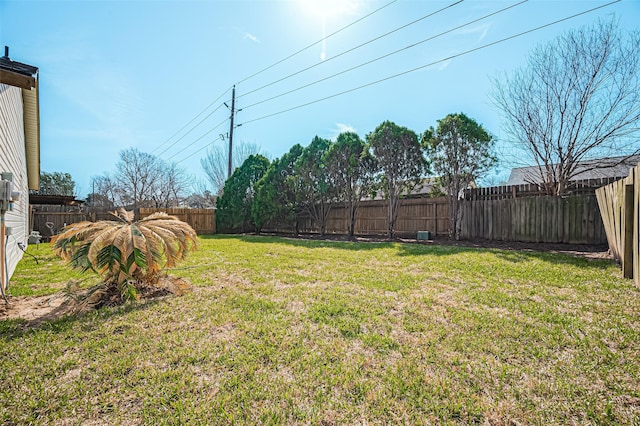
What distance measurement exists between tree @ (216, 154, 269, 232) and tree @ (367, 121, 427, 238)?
26.6ft

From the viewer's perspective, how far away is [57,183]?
32.1 meters

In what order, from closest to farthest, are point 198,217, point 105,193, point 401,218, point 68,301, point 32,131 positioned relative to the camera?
point 68,301 → point 32,131 → point 401,218 → point 198,217 → point 105,193

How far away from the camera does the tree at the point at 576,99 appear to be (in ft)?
25.6

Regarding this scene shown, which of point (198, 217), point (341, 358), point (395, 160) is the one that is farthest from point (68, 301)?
point (198, 217)

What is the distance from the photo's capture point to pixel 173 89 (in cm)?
1427

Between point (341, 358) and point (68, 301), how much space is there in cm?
362

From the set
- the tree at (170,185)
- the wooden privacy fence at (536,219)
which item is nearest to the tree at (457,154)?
the wooden privacy fence at (536,219)

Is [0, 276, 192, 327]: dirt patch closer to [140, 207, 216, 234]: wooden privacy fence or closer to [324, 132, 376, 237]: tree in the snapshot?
[324, 132, 376, 237]: tree

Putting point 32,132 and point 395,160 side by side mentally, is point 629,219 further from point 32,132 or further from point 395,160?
point 32,132

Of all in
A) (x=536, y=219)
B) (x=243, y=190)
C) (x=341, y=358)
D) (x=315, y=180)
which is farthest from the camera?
(x=243, y=190)

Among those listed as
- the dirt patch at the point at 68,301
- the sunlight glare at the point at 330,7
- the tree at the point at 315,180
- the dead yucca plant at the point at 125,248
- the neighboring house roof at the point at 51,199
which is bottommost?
the dirt patch at the point at 68,301

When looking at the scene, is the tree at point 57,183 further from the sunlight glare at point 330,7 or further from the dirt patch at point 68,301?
the dirt patch at point 68,301

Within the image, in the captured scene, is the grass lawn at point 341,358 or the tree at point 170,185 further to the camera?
the tree at point 170,185

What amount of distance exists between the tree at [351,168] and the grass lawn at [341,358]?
828 centimetres
